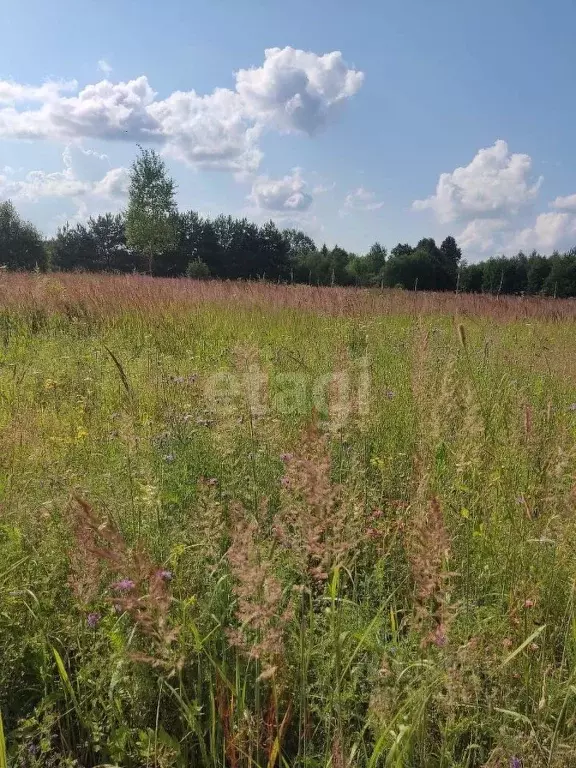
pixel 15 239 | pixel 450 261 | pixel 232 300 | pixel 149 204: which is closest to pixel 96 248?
pixel 15 239

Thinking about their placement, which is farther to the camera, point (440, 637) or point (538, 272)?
point (538, 272)

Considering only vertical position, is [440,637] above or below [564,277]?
below

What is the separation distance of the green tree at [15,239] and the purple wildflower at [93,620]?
174 feet

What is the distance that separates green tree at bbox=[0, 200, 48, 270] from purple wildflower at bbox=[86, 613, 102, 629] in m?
53.2

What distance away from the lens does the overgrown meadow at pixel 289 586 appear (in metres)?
1.10

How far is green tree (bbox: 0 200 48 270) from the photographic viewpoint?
4947cm

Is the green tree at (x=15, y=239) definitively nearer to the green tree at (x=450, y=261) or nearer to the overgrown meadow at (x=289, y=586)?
the green tree at (x=450, y=261)

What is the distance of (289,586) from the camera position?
163cm

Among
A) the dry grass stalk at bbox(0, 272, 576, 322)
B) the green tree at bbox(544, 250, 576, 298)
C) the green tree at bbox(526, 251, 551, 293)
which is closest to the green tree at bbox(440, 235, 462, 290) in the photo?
the green tree at bbox(526, 251, 551, 293)

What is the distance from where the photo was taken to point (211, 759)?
1.22 metres

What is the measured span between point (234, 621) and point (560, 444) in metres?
1.10

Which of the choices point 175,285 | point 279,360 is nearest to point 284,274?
point 175,285

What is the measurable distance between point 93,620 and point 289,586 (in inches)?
21.6

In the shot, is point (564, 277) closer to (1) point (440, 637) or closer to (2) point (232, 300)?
(2) point (232, 300)
